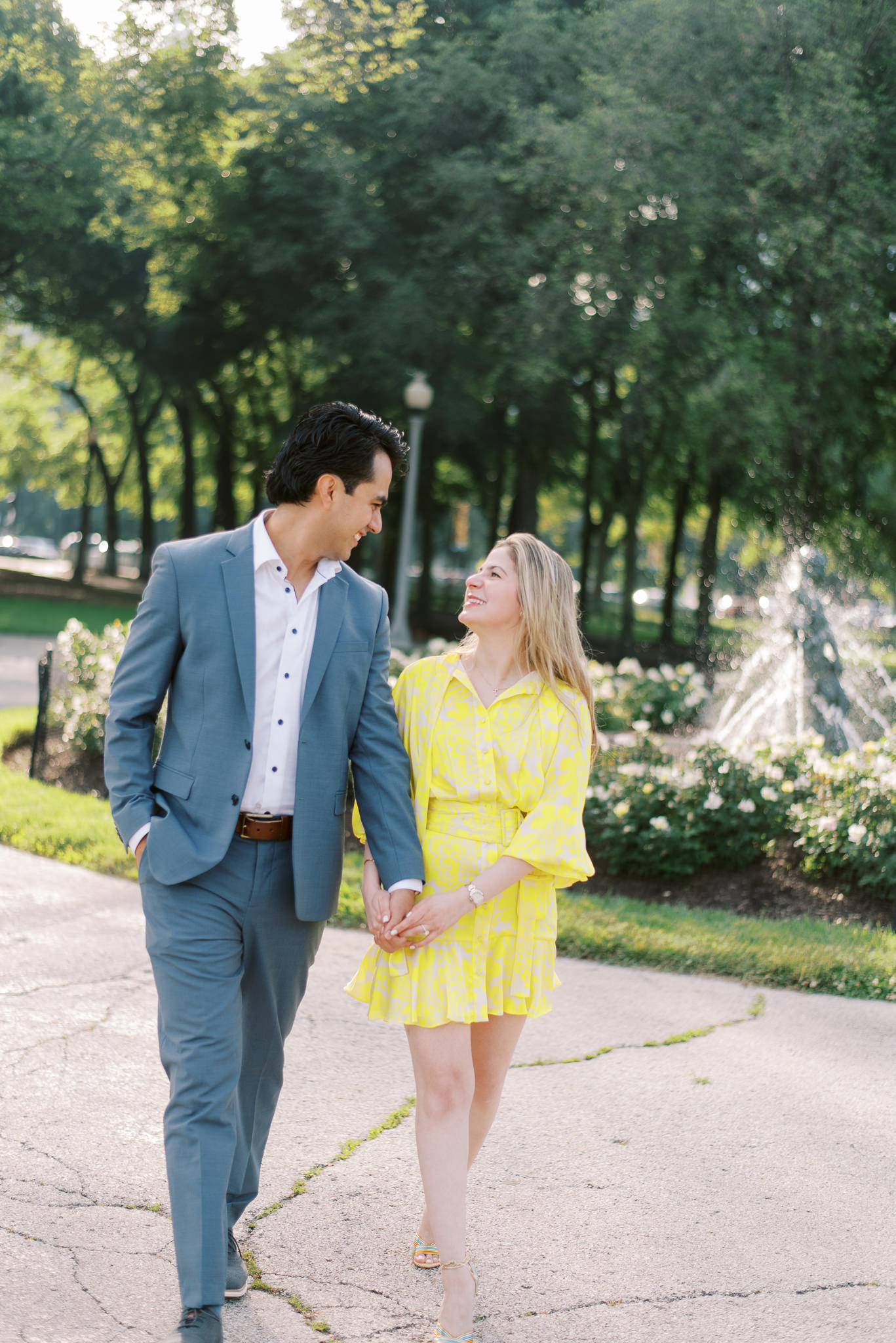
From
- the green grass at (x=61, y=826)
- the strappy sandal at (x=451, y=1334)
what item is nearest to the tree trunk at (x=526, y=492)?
the green grass at (x=61, y=826)

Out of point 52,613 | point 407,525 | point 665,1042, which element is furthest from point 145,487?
point 665,1042

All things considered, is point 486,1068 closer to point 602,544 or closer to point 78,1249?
point 78,1249

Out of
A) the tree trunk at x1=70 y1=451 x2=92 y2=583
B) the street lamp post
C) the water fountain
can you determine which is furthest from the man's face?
the tree trunk at x1=70 y1=451 x2=92 y2=583

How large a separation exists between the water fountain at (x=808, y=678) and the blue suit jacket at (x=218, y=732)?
7.31 meters

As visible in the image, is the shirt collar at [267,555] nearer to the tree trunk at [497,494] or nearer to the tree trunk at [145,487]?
the tree trunk at [497,494]

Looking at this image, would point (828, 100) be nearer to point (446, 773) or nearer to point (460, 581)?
point (446, 773)

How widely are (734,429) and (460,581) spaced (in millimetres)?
28158

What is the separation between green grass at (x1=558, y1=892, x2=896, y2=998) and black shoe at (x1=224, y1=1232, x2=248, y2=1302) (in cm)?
326

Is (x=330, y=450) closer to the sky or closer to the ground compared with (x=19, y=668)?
closer to the sky

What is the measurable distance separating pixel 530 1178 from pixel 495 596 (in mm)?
1769

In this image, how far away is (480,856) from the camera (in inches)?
121

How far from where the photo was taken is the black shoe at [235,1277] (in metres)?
3.00

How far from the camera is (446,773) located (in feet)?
10.2

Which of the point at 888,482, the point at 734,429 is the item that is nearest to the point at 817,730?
the point at 734,429
